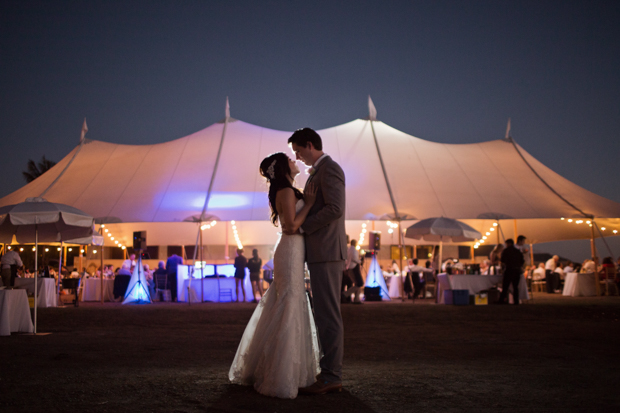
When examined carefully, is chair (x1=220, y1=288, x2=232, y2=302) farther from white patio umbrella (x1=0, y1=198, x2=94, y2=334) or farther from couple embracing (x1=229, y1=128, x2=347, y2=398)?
couple embracing (x1=229, y1=128, x2=347, y2=398)

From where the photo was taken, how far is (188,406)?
2291mm

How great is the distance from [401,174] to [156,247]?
11764mm

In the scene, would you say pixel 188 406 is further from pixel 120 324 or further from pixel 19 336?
pixel 120 324

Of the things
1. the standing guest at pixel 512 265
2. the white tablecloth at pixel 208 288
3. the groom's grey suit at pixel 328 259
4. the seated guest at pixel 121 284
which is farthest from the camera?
the seated guest at pixel 121 284

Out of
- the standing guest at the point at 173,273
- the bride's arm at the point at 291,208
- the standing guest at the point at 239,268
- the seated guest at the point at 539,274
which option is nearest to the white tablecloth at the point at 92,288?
the standing guest at the point at 173,273

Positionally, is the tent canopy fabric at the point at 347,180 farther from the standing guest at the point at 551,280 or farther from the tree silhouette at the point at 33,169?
the tree silhouette at the point at 33,169

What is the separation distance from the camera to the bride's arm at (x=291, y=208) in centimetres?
273

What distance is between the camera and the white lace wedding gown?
8.31 feet

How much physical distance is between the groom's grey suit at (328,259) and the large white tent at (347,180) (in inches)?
403

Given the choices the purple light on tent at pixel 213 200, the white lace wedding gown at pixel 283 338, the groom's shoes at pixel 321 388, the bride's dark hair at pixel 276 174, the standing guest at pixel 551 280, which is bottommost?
the standing guest at pixel 551 280

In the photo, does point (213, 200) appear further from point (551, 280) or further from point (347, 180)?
point (551, 280)

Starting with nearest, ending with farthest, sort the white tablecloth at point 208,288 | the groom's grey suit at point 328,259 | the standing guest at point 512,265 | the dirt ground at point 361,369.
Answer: the dirt ground at point 361,369 → the groom's grey suit at point 328,259 → the standing guest at point 512,265 → the white tablecloth at point 208,288

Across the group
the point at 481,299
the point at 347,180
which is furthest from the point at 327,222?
the point at 347,180

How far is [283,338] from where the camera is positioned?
2590mm
